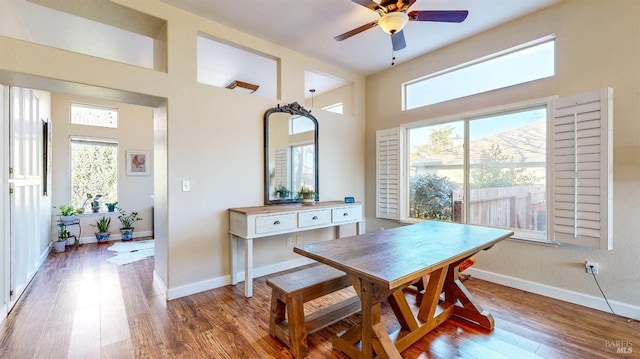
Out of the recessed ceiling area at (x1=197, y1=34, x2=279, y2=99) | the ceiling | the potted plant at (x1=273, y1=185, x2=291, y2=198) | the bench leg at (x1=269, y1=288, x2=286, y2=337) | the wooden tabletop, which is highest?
the ceiling

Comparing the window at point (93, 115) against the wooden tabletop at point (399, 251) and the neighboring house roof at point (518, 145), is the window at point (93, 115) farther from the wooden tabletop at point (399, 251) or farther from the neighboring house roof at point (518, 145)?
the neighboring house roof at point (518, 145)

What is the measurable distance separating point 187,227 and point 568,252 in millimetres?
3787

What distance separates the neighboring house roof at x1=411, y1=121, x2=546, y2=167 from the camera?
2.84m

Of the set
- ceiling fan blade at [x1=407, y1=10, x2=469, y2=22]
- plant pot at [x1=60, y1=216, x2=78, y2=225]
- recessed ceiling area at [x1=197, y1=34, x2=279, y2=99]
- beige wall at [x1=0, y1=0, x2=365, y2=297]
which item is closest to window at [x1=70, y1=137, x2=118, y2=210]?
plant pot at [x1=60, y1=216, x2=78, y2=225]

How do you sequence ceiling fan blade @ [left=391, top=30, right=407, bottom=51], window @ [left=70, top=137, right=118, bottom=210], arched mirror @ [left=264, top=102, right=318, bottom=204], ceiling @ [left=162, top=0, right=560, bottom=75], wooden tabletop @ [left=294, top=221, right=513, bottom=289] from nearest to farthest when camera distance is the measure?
wooden tabletop @ [left=294, top=221, right=513, bottom=289]
ceiling fan blade @ [left=391, top=30, right=407, bottom=51]
ceiling @ [left=162, top=0, right=560, bottom=75]
arched mirror @ [left=264, top=102, right=318, bottom=204]
window @ [left=70, top=137, right=118, bottom=210]

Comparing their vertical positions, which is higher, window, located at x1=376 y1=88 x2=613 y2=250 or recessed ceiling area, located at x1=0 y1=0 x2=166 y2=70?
recessed ceiling area, located at x1=0 y1=0 x2=166 y2=70

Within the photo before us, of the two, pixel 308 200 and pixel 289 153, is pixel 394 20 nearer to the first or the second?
pixel 289 153

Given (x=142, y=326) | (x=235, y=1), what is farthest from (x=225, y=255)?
(x=235, y=1)

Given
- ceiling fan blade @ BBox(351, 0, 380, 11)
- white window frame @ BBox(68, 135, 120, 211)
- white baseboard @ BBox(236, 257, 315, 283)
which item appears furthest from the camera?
white window frame @ BBox(68, 135, 120, 211)

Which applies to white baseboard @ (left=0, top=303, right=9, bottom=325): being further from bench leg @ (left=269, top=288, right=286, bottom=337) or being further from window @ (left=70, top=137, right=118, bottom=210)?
window @ (left=70, top=137, right=118, bottom=210)

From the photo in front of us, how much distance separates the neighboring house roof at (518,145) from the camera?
2842 mm

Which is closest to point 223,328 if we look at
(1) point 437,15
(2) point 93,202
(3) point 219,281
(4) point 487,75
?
(3) point 219,281

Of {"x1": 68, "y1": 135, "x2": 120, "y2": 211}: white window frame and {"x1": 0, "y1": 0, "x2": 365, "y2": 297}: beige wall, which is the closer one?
{"x1": 0, "y1": 0, "x2": 365, "y2": 297}: beige wall

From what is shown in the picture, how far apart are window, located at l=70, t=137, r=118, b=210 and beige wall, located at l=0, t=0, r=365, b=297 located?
3.27 metres
